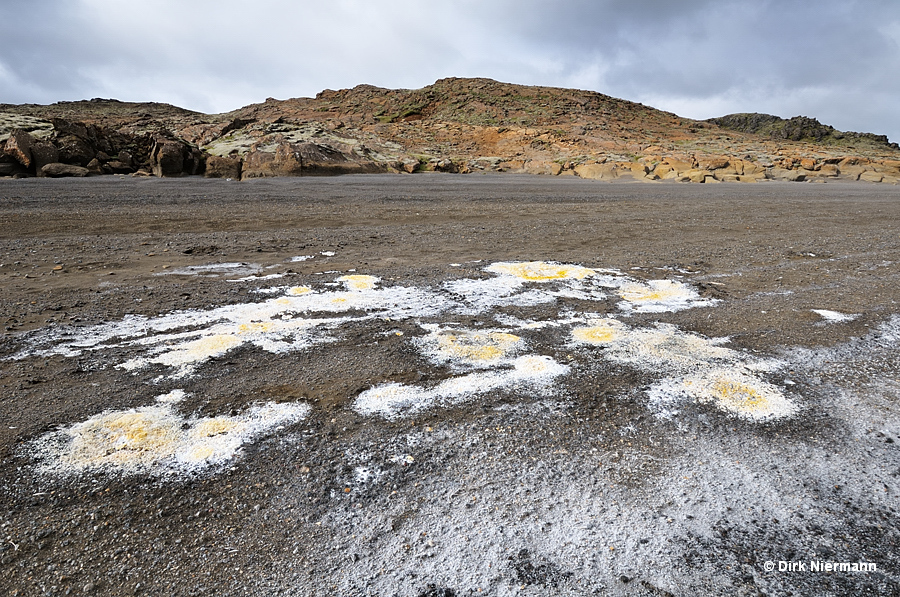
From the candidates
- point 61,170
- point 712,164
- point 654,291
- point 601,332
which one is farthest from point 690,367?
point 712,164

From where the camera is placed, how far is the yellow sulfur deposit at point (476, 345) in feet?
10.7

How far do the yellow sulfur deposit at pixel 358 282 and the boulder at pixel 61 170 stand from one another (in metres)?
22.3

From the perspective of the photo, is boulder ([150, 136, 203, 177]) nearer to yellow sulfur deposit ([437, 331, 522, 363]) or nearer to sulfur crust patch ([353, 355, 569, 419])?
yellow sulfur deposit ([437, 331, 522, 363])

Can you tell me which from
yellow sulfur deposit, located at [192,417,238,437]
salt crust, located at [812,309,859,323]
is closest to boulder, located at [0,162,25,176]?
yellow sulfur deposit, located at [192,417,238,437]

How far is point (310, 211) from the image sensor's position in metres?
10.7

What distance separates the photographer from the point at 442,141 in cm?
4278

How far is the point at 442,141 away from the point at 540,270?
3939 cm

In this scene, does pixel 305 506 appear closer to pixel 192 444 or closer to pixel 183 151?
pixel 192 444

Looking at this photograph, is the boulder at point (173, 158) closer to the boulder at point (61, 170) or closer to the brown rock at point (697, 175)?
the boulder at point (61, 170)

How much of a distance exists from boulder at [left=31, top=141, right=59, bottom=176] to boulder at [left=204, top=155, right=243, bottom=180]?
5.86 meters

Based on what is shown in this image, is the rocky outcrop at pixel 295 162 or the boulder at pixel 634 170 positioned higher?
the boulder at pixel 634 170

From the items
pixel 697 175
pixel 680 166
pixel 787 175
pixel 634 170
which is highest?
pixel 680 166

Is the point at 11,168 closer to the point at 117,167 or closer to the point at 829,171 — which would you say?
the point at 117,167

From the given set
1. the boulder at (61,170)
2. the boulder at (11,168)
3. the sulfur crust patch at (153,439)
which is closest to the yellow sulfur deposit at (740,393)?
the sulfur crust patch at (153,439)
